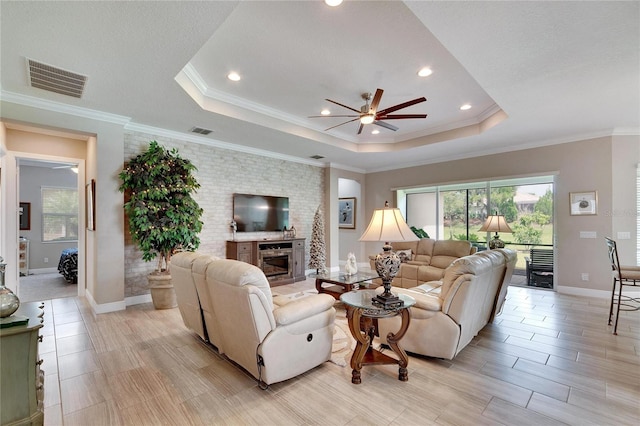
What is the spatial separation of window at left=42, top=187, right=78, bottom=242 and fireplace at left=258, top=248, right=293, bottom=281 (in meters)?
6.21

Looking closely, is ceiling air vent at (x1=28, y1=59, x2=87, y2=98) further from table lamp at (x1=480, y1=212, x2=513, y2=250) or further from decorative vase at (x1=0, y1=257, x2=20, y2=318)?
table lamp at (x1=480, y1=212, x2=513, y2=250)

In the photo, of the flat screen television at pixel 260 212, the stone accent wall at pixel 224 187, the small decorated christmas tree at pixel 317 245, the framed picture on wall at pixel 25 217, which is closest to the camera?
the stone accent wall at pixel 224 187

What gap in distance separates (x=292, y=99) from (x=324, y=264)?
4068 millimetres

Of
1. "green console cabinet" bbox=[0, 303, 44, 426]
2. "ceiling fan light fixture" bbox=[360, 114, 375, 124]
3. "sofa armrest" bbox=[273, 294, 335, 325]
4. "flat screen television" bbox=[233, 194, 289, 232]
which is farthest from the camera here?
"flat screen television" bbox=[233, 194, 289, 232]

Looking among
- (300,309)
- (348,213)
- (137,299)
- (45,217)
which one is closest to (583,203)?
(348,213)

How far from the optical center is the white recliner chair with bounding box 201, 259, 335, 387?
7.04 ft

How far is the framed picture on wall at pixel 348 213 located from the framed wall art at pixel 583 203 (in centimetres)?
489

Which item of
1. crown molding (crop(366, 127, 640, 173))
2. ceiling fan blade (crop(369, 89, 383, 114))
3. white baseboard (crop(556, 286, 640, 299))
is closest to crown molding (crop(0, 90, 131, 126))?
ceiling fan blade (crop(369, 89, 383, 114))

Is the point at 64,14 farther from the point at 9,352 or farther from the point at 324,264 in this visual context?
the point at 324,264

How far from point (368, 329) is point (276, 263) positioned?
12.5 ft

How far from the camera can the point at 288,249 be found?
617 cm

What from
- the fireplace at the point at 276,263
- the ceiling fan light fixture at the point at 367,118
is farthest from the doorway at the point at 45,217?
the ceiling fan light fixture at the point at 367,118

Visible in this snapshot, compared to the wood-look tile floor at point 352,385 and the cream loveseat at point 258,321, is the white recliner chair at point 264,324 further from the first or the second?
the wood-look tile floor at point 352,385

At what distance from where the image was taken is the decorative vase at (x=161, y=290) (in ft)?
13.8
